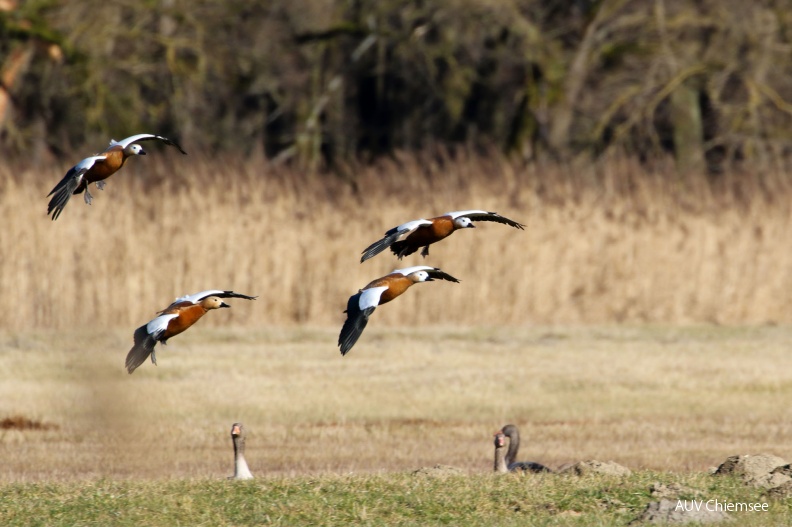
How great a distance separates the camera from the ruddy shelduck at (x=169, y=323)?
7.16m

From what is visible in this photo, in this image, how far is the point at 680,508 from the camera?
294 inches

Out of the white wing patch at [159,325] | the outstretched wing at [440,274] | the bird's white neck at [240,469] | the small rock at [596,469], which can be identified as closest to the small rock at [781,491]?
the small rock at [596,469]

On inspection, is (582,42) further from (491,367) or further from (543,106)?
(491,367)

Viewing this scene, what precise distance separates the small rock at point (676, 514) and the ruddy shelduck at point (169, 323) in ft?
7.40

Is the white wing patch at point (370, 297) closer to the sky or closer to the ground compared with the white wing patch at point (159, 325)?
closer to the sky

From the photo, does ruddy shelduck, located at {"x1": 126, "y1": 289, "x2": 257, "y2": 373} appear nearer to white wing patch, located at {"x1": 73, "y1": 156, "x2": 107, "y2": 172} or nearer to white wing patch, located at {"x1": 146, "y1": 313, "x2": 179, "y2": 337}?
white wing patch, located at {"x1": 146, "y1": 313, "x2": 179, "y2": 337}

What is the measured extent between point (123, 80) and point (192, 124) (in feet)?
12.4

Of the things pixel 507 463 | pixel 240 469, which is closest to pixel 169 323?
pixel 240 469

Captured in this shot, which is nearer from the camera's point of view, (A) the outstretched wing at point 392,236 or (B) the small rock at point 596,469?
(A) the outstretched wing at point 392,236

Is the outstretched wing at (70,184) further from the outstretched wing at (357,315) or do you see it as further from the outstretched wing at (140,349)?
the outstretched wing at (357,315)

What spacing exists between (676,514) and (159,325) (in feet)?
8.87

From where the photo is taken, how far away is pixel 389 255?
18.7m

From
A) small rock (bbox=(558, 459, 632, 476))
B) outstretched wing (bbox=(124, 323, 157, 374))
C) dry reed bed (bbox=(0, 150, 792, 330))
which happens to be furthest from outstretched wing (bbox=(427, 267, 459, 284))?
dry reed bed (bbox=(0, 150, 792, 330))

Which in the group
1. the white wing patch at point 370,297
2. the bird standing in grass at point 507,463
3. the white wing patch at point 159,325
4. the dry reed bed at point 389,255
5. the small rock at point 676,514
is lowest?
the small rock at point 676,514
